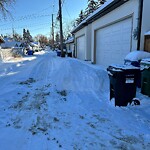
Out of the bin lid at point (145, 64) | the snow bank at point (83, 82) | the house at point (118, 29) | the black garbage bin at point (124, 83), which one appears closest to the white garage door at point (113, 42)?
the house at point (118, 29)

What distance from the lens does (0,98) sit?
5.45 metres

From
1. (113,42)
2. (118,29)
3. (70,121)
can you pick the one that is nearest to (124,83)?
(70,121)

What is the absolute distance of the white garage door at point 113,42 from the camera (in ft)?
27.2

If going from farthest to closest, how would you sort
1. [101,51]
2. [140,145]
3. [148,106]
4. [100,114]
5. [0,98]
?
[101,51] < [0,98] < [148,106] < [100,114] < [140,145]

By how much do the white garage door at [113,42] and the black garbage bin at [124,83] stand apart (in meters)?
3.78

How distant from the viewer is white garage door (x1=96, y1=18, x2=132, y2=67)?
8305mm

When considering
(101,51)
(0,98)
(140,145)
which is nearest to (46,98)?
(0,98)

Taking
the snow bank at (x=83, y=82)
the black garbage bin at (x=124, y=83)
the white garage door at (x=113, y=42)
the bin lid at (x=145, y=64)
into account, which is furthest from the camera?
the white garage door at (x=113, y=42)

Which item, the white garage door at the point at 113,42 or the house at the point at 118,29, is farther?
the white garage door at the point at 113,42

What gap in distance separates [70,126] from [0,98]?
119 inches

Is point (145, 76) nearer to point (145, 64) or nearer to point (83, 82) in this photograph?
point (145, 64)

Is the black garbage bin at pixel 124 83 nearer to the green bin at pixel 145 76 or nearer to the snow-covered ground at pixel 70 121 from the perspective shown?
the snow-covered ground at pixel 70 121

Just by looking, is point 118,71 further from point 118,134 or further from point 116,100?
point 118,134

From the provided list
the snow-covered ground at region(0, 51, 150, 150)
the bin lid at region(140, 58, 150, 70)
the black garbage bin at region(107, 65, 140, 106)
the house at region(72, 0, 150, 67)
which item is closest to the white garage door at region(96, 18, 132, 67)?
the house at region(72, 0, 150, 67)
